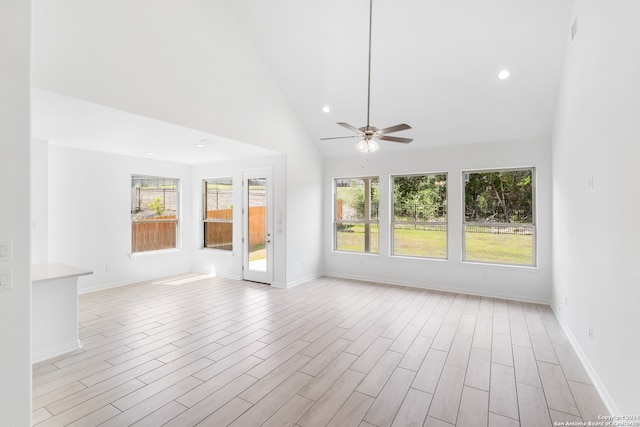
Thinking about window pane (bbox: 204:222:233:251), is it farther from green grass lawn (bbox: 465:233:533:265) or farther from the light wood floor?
green grass lawn (bbox: 465:233:533:265)

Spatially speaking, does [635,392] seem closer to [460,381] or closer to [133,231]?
[460,381]

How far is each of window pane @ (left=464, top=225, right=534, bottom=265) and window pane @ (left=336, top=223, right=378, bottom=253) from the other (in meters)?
1.78

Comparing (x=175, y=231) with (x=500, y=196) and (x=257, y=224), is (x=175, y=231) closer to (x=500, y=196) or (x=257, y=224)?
(x=257, y=224)

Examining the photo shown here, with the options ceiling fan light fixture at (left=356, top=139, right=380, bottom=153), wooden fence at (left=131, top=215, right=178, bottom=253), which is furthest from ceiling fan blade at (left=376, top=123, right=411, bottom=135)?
wooden fence at (left=131, top=215, right=178, bottom=253)

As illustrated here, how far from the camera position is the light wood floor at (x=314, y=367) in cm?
231

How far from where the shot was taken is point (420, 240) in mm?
6160

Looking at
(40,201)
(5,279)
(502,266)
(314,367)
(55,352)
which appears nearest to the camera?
(5,279)

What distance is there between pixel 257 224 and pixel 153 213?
7.58 ft

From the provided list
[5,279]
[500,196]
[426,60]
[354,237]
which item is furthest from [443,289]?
[5,279]

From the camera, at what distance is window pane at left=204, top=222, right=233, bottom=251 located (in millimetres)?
6883

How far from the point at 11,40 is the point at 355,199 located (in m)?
5.77

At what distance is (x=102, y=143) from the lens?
497cm

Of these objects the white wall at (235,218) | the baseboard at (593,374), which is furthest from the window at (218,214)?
the baseboard at (593,374)

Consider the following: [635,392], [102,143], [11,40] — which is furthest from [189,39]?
[635,392]
